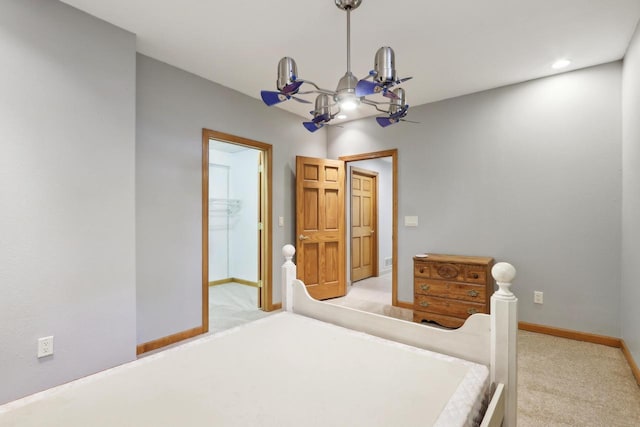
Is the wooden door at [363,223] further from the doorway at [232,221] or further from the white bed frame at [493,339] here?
the white bed frame at [493,339]

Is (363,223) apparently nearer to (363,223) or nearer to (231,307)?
(363,223)

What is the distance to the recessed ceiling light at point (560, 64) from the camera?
2.64m

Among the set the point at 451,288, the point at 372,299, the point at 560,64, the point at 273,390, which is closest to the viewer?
the point at 273,390

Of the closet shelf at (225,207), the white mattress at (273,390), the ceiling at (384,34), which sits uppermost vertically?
the ceiling at (384,34)

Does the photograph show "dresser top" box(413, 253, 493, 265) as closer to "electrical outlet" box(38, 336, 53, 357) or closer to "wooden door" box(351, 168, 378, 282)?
"wooden door" box(351, 168, 378, 282)

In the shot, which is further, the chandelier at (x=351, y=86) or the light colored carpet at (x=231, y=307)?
the light colored carpet at (x=231, y=307)

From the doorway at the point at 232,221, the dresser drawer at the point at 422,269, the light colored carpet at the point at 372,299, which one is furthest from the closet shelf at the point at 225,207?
the dresser drawer at the point at 422,269

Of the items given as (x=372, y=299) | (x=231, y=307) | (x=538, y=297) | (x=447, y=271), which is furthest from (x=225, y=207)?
(x=538, y=297)

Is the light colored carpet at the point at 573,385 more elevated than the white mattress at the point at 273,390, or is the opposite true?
the white mattress at the point at 273,390

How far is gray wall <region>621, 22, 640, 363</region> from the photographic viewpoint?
216 cm

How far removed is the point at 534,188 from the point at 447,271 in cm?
120

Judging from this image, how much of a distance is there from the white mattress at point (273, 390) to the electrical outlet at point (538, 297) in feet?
7.92

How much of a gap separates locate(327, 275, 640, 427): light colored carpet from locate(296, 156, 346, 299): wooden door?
2.23m

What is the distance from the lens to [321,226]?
4.11 meters
